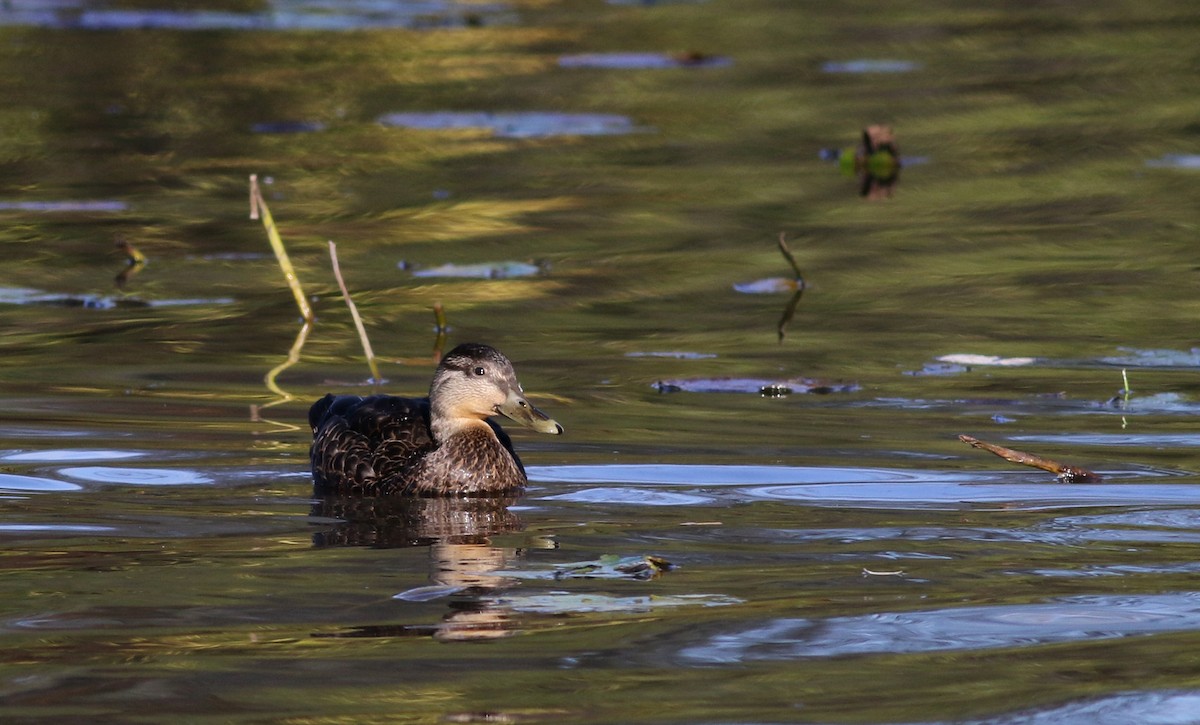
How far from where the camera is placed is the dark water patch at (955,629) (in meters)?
5.31

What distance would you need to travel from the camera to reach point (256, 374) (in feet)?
30.9

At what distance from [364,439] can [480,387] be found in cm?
52

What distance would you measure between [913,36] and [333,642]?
54.2ft

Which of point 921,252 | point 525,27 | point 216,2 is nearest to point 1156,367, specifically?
point 921,252

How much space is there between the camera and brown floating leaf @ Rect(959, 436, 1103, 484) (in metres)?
7.03

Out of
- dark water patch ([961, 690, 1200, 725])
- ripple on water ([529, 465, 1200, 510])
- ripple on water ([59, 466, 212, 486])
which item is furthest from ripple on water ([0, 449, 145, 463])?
dark water patch ([961, 690, 1200, 725])

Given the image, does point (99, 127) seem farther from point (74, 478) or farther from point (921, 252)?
point (74, 478)

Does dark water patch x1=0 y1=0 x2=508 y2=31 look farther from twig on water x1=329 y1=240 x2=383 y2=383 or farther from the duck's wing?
the duck's wing

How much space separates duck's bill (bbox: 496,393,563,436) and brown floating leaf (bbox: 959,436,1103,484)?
162 centimetres

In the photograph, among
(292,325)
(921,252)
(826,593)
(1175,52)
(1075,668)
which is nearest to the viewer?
(1075,668)

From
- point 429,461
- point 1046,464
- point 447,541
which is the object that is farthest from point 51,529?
point 1046,464

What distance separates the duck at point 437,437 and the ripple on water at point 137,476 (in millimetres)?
474

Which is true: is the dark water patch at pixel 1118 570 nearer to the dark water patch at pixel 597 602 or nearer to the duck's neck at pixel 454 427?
the dark water patch at pixel 597 602

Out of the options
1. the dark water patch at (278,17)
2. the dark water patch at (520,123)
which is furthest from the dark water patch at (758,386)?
the dark water patch at (278,17)
